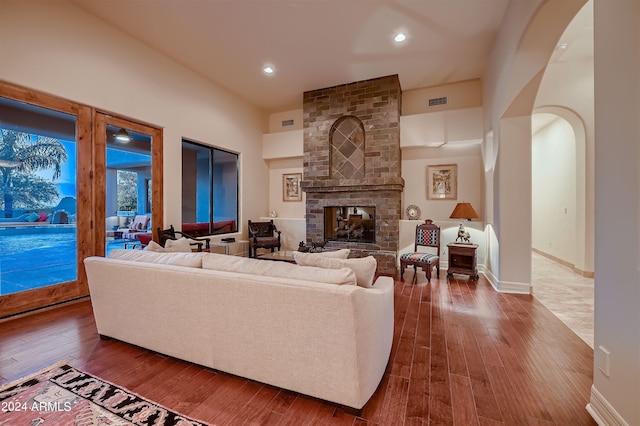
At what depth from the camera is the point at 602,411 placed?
1438 mm

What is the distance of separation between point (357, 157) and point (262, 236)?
2834mm

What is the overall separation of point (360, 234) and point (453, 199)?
6.62 feet

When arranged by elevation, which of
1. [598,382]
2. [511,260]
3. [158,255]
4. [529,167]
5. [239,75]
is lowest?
[598,382]

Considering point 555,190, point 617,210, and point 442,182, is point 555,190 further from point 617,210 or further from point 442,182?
point 617,210

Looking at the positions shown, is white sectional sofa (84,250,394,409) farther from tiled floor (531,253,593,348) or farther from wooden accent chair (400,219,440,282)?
wooden accent chair (400,219,440,282)

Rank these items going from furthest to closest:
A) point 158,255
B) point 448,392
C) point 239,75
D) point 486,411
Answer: point 239,75, point 158,255, point 448,392, point 486,411

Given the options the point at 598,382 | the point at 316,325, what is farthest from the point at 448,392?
the point at 316,325

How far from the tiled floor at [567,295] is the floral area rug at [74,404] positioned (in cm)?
342

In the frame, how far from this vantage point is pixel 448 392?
1713 millimetres

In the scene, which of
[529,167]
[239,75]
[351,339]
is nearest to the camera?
[351,339]

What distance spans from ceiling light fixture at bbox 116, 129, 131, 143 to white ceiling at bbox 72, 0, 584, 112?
4.73ft

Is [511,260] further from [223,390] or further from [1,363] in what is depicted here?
[1,363]

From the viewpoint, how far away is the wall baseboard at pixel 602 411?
133 cm

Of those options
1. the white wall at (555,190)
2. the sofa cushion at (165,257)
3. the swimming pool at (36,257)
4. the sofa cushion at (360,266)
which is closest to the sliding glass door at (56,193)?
the swimming pool at (36,257)
